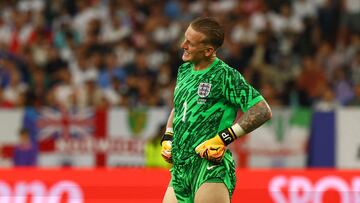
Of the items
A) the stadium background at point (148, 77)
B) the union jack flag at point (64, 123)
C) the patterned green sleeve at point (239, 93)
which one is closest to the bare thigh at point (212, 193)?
the patterned green sleeve at point (239, 93)

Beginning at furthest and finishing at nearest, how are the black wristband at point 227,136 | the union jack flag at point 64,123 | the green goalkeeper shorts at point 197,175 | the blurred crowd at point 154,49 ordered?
the blurred crowd at point 154,49 < the union jack flag at point 64,123 < the green goalkeeper shorts at point 197,175 < the black wristband at point 227,136

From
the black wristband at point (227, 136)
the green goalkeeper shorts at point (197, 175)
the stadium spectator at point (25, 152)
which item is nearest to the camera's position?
the black wristband at point (227, 136)

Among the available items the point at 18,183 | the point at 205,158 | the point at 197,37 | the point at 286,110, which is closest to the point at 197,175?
the point at 205,158

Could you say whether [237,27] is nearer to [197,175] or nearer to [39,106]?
[39,106]

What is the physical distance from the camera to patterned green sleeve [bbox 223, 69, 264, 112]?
649cm

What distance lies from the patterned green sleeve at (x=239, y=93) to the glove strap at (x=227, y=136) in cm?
17

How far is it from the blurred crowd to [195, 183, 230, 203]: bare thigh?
894cm

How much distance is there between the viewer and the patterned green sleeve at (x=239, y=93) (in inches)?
256

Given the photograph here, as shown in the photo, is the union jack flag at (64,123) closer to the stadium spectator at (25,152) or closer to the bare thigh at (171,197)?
the stadium spectator at (25,152)

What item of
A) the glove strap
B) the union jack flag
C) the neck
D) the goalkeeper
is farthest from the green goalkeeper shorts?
the union jack flag

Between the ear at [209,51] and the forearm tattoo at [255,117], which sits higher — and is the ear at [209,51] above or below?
above

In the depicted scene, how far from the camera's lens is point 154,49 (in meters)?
17.4

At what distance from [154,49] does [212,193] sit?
11.0 meters

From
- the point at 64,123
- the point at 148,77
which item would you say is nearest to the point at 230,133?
the point at 64,123
